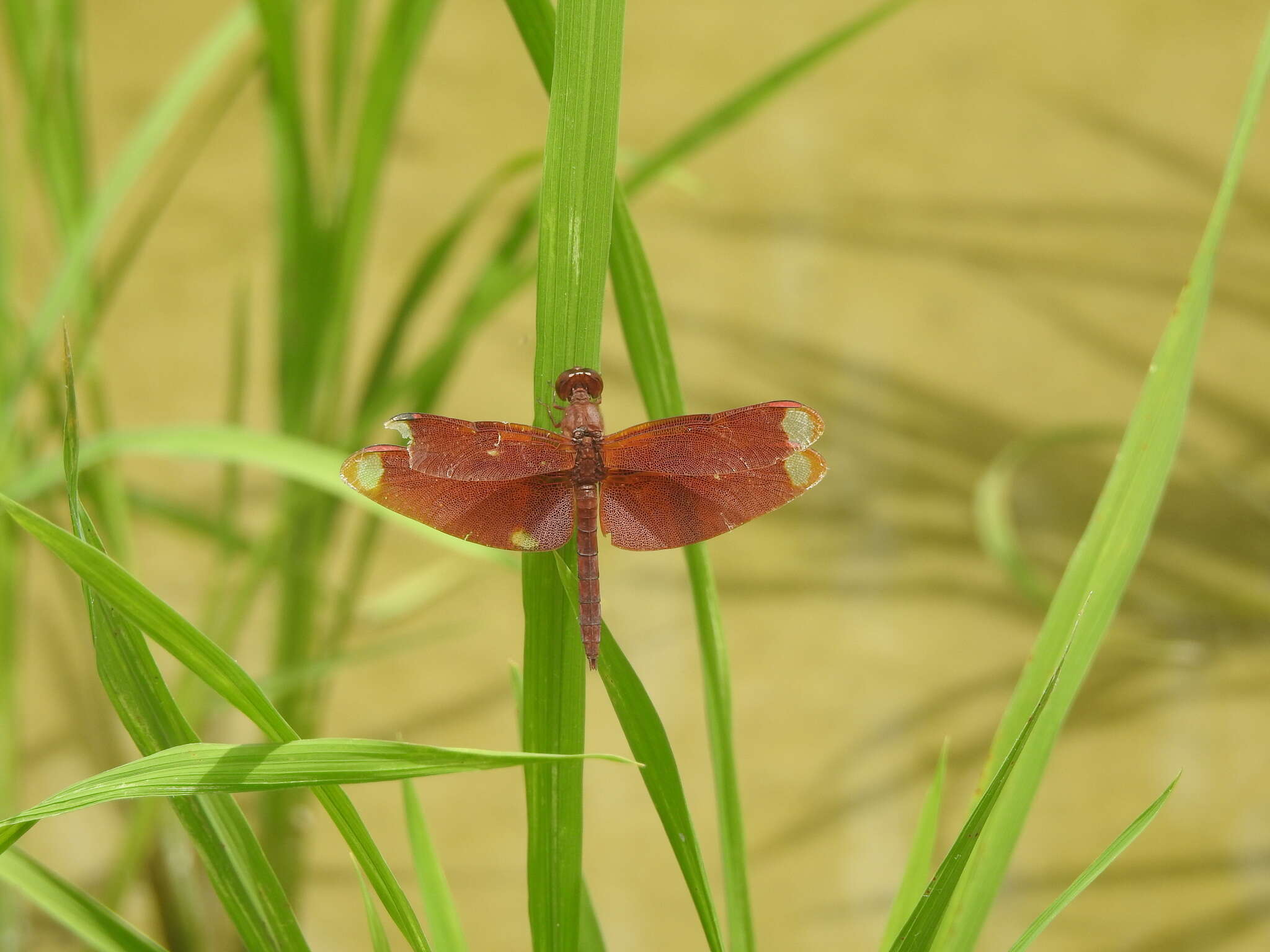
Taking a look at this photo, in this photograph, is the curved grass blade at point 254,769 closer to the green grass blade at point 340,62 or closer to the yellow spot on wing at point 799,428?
the yellow spot on wing at point 799,428

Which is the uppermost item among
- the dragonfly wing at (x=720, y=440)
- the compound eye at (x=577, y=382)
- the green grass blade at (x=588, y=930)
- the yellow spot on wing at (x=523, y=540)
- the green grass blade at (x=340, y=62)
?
the green grass blade at (x=340, y=62)

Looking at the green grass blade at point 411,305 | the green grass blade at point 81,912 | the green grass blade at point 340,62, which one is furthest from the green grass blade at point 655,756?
the green grass blade at point 340,62

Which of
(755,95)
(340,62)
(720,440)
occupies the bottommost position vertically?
(720,440)

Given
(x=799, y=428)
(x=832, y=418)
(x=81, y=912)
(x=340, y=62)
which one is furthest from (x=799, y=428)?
(x=832, y=418)

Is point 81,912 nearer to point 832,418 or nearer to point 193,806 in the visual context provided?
point 193,806

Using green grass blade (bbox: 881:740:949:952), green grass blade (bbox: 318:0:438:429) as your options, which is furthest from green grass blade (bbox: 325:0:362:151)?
green grass blade (bbox: 881:740:949:952)

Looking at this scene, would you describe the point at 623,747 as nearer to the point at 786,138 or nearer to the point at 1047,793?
the point at 1047,793
